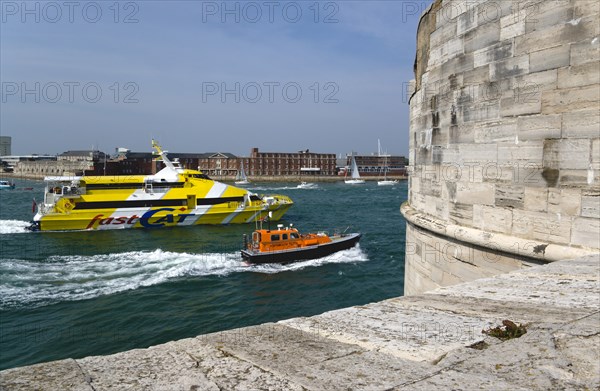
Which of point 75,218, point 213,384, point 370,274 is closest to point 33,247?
point 75,218

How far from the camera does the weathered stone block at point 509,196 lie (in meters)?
5.93

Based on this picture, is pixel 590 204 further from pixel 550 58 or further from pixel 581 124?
pixel 550 58

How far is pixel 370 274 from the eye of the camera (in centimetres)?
2252

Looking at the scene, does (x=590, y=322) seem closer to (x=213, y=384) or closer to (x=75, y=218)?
(x=213, y=384)

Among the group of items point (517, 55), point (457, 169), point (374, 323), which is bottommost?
point (374, 323)

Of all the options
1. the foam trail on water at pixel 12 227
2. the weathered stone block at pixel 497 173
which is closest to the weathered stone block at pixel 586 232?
the weathered stone block at pixel 497 173

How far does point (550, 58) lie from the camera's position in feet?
18.3

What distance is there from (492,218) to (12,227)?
41.4m

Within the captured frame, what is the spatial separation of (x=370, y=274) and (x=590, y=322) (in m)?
19.9

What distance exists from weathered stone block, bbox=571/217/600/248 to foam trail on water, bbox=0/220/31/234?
39.6 metres

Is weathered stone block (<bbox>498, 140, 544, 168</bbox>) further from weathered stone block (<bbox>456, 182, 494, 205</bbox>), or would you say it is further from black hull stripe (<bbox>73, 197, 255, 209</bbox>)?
black hull stripe (<bbox>73, 197, 255, 209</bbox>)

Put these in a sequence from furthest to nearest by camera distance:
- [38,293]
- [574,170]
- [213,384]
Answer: [38,293] → [574,170] → [213,384]

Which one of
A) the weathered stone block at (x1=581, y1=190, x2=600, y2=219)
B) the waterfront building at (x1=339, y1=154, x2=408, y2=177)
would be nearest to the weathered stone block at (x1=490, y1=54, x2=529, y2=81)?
the weathered stone block at (x1=581, y1=190, x2=600, y2=219)

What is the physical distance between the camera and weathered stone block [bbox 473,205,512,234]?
6.12 metres
